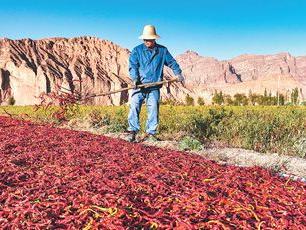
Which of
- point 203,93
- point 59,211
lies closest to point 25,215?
point 59,211

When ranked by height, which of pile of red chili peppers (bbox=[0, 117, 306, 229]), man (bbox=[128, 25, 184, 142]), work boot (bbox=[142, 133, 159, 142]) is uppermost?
man (bbox=[128, 25, 184, 142])

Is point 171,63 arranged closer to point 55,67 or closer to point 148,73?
point 148,73

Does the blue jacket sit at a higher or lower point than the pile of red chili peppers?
higher

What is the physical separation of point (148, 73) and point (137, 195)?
285 inches

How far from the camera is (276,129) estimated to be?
11.2 metres

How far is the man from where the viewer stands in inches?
395

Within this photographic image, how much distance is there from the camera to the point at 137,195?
3076 millimetres

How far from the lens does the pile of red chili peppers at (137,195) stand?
2.54 m

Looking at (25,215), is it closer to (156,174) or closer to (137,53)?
(156,174)

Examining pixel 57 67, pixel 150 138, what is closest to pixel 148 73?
pixel 150 138

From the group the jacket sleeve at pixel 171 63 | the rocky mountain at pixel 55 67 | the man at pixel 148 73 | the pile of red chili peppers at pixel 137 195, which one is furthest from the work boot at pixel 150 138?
the rocky mountain at pixel 55 67

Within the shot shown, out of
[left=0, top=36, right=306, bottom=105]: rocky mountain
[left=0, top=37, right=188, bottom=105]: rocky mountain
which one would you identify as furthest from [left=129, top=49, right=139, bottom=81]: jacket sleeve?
[left=0, top=36, right=306, bottom=105]: rocky mountain

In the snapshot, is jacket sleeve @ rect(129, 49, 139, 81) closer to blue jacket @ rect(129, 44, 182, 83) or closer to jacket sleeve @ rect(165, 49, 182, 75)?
blue jacket @ rect(129, 44, 182, 83)

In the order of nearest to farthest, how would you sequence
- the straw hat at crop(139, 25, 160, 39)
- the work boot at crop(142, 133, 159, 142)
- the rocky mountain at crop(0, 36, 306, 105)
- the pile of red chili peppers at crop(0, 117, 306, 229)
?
1. the pile of red chili peppers at crop(0, 117, 306, 229)
2. the work boot at crop(142, 133, 159, 142)
3. the straw hat at crop(139, 25, 160, 39)
4. the rocky mountain at crop(0, 36, 306, 105)
